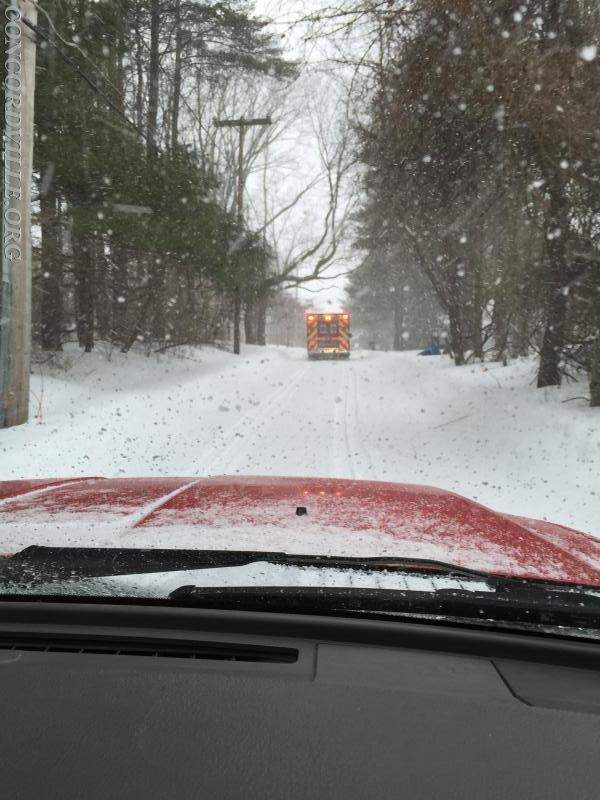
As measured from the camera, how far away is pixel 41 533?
2.34m

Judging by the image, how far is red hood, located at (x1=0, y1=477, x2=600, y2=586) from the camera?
7.18ft

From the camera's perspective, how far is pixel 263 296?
2122 cm

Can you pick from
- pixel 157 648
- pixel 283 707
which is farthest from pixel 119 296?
pixel 283 707

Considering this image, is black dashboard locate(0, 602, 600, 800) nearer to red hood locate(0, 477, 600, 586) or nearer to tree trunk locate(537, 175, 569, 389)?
red hood locate(0, 477, 600, 586)

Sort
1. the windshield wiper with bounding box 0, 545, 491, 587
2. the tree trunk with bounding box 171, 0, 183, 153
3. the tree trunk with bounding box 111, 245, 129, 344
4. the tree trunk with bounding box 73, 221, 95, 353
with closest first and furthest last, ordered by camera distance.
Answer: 1. the windshield wiper with bounding box 0, 545, 491, 587
2. the tree trunk with bounding box 73, 221, 95, 353
3. the tree trunk with bounding box 171, 0, 183, 153
4. the tree trunk with bounding box 111, 245, 129, 344

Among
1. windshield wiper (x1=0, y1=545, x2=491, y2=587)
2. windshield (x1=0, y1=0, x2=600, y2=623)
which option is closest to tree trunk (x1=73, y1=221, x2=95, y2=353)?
windshield (x1=0, y1=0, x2=600, y2=623)

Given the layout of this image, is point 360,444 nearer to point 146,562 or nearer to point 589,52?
point 589,52

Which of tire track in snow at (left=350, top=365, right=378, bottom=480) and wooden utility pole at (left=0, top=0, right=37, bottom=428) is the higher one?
wooden utility pole at (left=0, top=0, right=37, bottom=428)

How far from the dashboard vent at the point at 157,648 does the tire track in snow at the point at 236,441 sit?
228 inches

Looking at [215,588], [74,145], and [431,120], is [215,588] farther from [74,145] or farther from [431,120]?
[74,145]

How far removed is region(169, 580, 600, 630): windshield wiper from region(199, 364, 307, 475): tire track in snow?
228 inches

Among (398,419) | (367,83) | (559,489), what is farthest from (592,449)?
(367,83)

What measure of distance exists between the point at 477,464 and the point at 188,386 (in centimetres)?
902

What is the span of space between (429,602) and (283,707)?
0.59m
